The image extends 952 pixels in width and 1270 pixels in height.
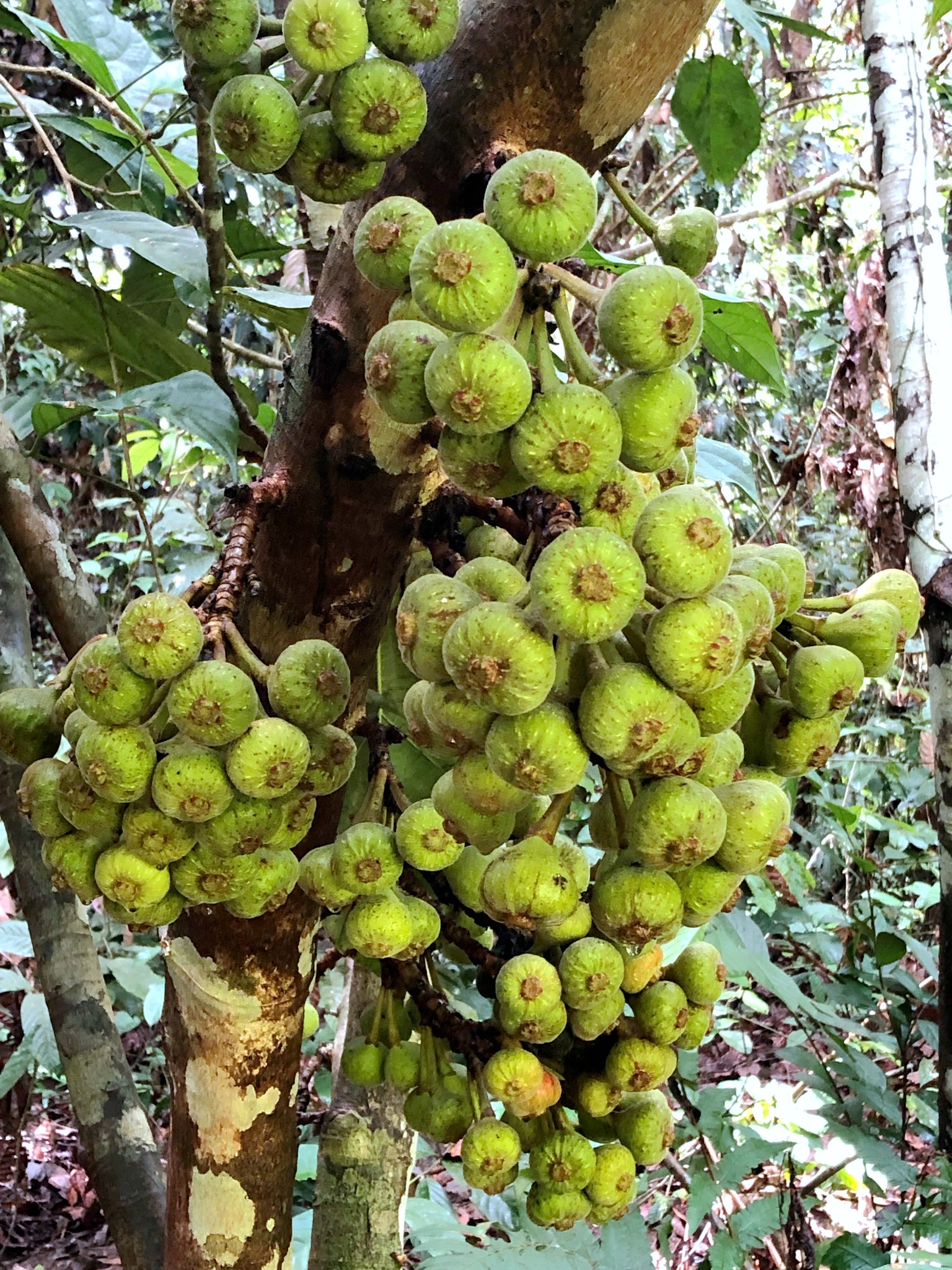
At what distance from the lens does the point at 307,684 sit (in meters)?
0.90

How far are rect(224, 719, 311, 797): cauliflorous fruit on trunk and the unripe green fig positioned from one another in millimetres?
477

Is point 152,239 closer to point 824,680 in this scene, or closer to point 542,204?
point 542,204

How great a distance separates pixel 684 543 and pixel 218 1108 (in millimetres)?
824

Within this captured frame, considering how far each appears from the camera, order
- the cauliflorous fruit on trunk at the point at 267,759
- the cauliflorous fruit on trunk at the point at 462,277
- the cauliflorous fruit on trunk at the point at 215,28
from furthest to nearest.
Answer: the cauliflorous fruit on trunk at the point at 267,759 → the cauliflorous fruit on trunk at the point at 215,28 → the cauliflorous fruit on trunk at the point at 462,277

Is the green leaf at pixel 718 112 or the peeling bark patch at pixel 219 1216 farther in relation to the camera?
the green leaf at pixel 718 112

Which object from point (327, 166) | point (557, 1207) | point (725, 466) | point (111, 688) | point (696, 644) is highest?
point (327, 166)

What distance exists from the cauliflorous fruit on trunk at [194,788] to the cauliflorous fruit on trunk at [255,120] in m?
0.49

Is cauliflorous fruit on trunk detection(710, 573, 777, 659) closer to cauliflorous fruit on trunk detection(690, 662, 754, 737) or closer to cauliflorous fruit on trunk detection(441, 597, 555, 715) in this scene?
cauliflorous fruit on trunk detection(690, 662, 754, 737)

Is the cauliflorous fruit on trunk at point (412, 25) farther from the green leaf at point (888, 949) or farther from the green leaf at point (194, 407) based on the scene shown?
the green leaf at point (888, 949)

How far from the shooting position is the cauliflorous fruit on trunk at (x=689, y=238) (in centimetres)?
79

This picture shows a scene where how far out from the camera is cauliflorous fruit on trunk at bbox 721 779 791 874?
84 centimetres

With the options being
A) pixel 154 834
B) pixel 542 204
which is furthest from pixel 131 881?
pixel 542 204

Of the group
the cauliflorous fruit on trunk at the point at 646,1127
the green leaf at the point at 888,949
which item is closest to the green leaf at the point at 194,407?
the cauliflorous fruit on trunk at the point at 646,1127

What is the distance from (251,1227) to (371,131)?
1121mm
